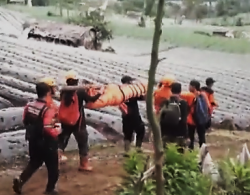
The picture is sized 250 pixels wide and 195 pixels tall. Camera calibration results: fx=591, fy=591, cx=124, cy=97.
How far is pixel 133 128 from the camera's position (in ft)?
16.7

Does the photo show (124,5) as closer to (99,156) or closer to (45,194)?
(99,156)

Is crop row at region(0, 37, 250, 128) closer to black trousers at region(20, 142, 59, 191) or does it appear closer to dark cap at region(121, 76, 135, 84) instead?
dark cap at region(121, 76, 135, 84)

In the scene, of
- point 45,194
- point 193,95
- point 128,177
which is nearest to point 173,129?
point 193,95

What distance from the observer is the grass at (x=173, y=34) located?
517cm

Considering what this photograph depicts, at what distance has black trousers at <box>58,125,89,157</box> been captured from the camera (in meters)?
4.63

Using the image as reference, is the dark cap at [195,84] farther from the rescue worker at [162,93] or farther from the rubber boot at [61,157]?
the rubber boot at [61,157]

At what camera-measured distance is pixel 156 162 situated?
2197 mm

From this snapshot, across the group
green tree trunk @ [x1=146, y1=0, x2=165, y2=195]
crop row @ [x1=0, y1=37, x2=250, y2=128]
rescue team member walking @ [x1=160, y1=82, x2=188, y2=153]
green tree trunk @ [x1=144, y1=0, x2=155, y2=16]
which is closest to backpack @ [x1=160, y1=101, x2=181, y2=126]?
rescue team member walking @ [x1=160, y1=82, x2=188, y2=153]

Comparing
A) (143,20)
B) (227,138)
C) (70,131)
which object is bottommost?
(227,138)

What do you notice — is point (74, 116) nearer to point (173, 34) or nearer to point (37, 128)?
point (37, 128)

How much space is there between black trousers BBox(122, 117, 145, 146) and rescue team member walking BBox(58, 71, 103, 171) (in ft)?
1.37

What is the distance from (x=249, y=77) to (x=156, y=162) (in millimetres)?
4215

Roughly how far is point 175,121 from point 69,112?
83 centimetres

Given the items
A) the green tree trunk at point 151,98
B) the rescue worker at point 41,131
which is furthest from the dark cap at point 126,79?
the green tree trunk at point 151,98
